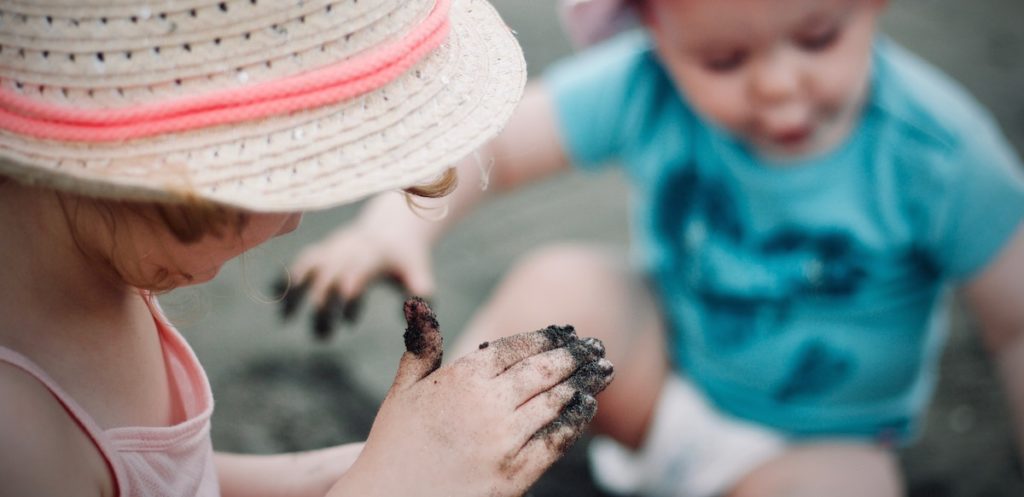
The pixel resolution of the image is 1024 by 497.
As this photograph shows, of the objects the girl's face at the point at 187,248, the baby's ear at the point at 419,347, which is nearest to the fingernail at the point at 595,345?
the baby's ear at the point at 419,347

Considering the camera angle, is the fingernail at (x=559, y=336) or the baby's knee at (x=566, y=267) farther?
the baby's knee at (x=566, y=267)

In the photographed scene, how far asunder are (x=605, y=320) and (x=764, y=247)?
263 millimetres

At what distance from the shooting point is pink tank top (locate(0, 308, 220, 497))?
33.5 inches

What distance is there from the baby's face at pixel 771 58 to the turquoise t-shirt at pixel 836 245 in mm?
92

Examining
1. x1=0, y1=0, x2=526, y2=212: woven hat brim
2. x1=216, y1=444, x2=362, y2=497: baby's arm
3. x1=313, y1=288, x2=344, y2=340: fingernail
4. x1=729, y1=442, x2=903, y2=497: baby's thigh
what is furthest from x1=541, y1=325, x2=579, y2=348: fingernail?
x1=729, y1=442, x2=903, y2=497: baby's thigh

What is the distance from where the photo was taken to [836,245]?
4.83 ft

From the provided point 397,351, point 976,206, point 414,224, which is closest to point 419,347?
point 414,224

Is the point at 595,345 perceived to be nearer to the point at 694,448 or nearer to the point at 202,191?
the point at 202,191

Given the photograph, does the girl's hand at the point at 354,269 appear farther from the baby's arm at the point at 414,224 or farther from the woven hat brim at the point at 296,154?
the woven hat brim at the point at 296,154

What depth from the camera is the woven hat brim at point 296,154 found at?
2.39 ft

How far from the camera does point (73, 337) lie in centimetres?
88

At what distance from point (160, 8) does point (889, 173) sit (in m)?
1.08

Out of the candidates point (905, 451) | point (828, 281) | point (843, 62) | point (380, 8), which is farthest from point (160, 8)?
point (905, 451)

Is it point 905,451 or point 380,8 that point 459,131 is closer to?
point 380,8
